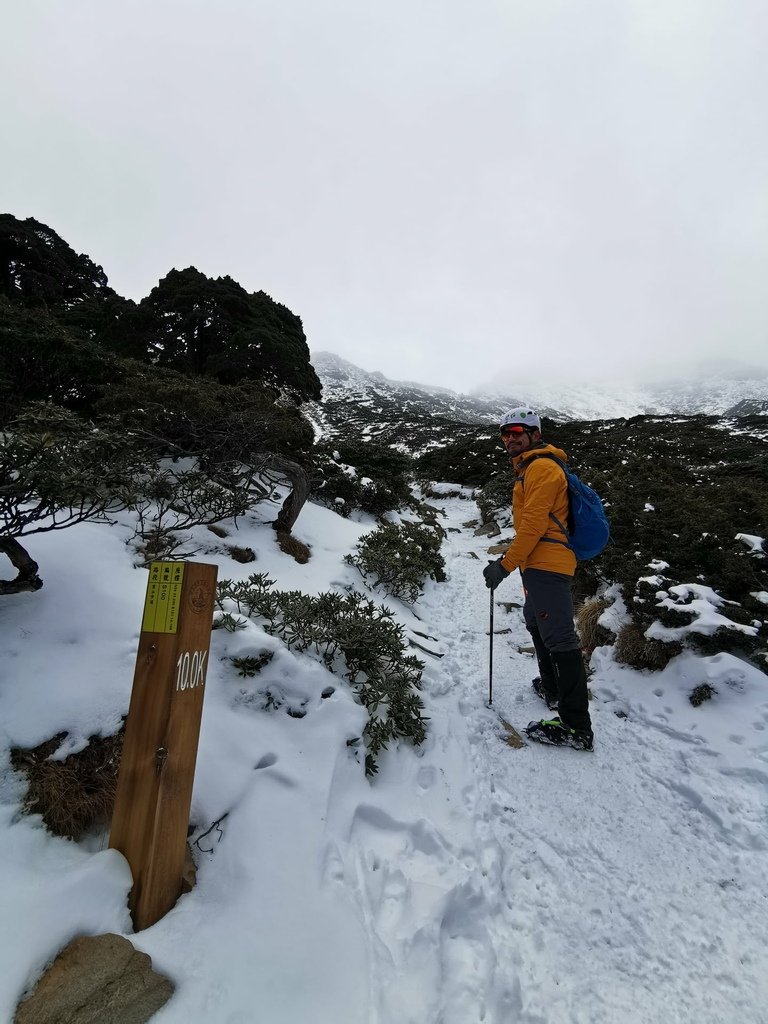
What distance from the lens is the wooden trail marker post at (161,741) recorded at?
1845 millimetres

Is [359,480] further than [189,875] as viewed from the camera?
Yes

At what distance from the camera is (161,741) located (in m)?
1.89

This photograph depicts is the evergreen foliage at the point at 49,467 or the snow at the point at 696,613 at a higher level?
the evergreen foliage at the point at 49,467

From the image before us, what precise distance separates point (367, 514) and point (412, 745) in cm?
848

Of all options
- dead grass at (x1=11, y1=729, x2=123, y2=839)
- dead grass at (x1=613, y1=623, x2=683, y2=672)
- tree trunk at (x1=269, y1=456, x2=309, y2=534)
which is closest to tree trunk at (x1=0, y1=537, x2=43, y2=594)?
dead grass at (x1=11, y1=729, x2=123, y2=839)

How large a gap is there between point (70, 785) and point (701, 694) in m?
5.22

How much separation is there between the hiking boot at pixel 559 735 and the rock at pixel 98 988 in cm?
333

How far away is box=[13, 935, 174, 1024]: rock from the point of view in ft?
4.61

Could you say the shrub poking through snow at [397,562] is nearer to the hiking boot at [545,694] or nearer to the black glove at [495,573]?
the hiking boot at [545,694]

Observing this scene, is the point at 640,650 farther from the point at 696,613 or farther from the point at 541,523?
the point at 541,523

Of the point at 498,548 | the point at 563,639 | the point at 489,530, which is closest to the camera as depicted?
the point at 563,639

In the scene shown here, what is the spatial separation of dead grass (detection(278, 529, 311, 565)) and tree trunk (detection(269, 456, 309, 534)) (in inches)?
9.8

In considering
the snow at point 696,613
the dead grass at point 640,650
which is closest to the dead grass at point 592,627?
the dead grass at point 640,650

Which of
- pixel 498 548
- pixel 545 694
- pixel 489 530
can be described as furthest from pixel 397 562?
pixel 489 530
